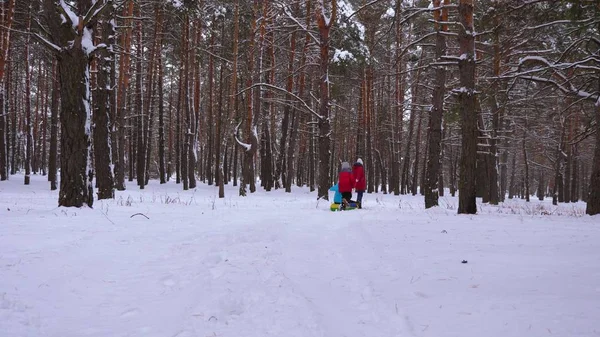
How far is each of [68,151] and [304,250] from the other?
5781 mm

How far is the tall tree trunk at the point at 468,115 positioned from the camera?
9.13 metres

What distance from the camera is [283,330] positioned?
101 inches

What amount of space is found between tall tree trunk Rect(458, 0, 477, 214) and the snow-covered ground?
297cm

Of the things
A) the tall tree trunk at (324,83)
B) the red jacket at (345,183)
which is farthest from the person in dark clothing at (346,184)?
the tall tree trunk at (324,83)

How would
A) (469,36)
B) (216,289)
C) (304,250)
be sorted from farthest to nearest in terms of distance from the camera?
(469,36), (304,250), (216,289)

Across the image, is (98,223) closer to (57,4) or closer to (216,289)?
(216,289)

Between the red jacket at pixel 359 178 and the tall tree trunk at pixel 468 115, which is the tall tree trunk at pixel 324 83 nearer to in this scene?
the red jacket at pixel 359 178

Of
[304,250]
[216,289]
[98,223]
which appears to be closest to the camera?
[216,289]

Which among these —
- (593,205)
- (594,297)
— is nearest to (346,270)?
(594,297)

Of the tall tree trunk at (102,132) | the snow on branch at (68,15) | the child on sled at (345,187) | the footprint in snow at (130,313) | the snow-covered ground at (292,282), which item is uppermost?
the snow on branch at (68,15)

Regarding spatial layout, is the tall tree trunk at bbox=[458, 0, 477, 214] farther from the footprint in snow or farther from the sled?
the footprint in snow

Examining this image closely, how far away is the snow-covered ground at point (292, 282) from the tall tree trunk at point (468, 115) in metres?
2.97

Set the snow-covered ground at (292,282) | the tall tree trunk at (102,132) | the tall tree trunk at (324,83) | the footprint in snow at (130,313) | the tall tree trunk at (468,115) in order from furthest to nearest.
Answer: the tall tree trunk at (324,83) < the tall tree trunk at (102,132) < the tall tree trunk at (468,115) < the footprint in snow at (130,313) < the snow-covered ground at (292,282)

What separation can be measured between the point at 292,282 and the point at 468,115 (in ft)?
24.4
